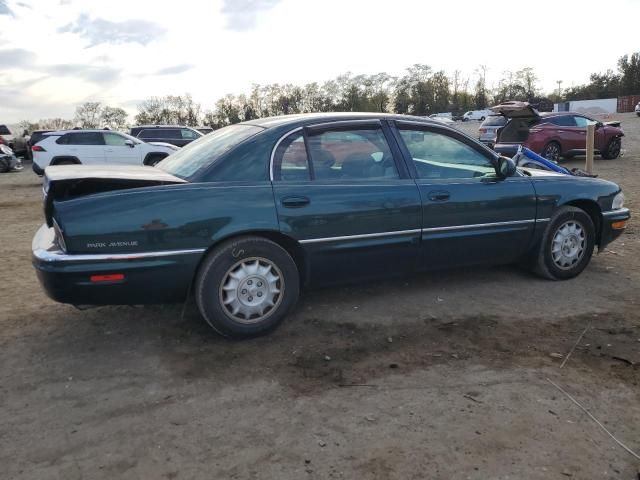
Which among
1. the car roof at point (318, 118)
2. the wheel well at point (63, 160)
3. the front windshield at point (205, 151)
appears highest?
the car roof at point (318, 118)

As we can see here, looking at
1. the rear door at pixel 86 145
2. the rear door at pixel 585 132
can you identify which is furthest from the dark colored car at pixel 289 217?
the rear door at pixel 86 145

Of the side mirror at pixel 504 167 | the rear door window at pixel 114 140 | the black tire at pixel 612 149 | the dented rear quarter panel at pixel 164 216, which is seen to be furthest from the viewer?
the black tire at pixel 612 149

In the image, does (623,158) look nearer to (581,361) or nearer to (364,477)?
(581,361)

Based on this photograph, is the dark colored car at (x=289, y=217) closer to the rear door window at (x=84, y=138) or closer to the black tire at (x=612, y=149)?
the rear door window at (x=84, y=138)

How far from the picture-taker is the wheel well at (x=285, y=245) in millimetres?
3713

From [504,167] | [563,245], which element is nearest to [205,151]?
[504,167]

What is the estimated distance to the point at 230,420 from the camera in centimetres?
289

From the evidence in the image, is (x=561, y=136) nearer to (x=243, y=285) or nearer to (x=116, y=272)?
(x=243, y=285)

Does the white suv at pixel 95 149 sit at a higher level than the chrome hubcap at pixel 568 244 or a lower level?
higher

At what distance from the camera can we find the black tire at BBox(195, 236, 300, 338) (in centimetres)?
368

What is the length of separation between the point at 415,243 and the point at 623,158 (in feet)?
51.4

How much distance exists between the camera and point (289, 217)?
12.7ft

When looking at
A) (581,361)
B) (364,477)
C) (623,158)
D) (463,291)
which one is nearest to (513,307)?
(463,291)

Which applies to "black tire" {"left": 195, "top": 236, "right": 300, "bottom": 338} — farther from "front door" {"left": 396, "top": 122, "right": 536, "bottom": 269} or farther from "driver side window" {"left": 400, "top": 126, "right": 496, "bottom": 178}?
"driver side window" {"left": 400, "top": 126, "right": 496, "bottom": 178}
